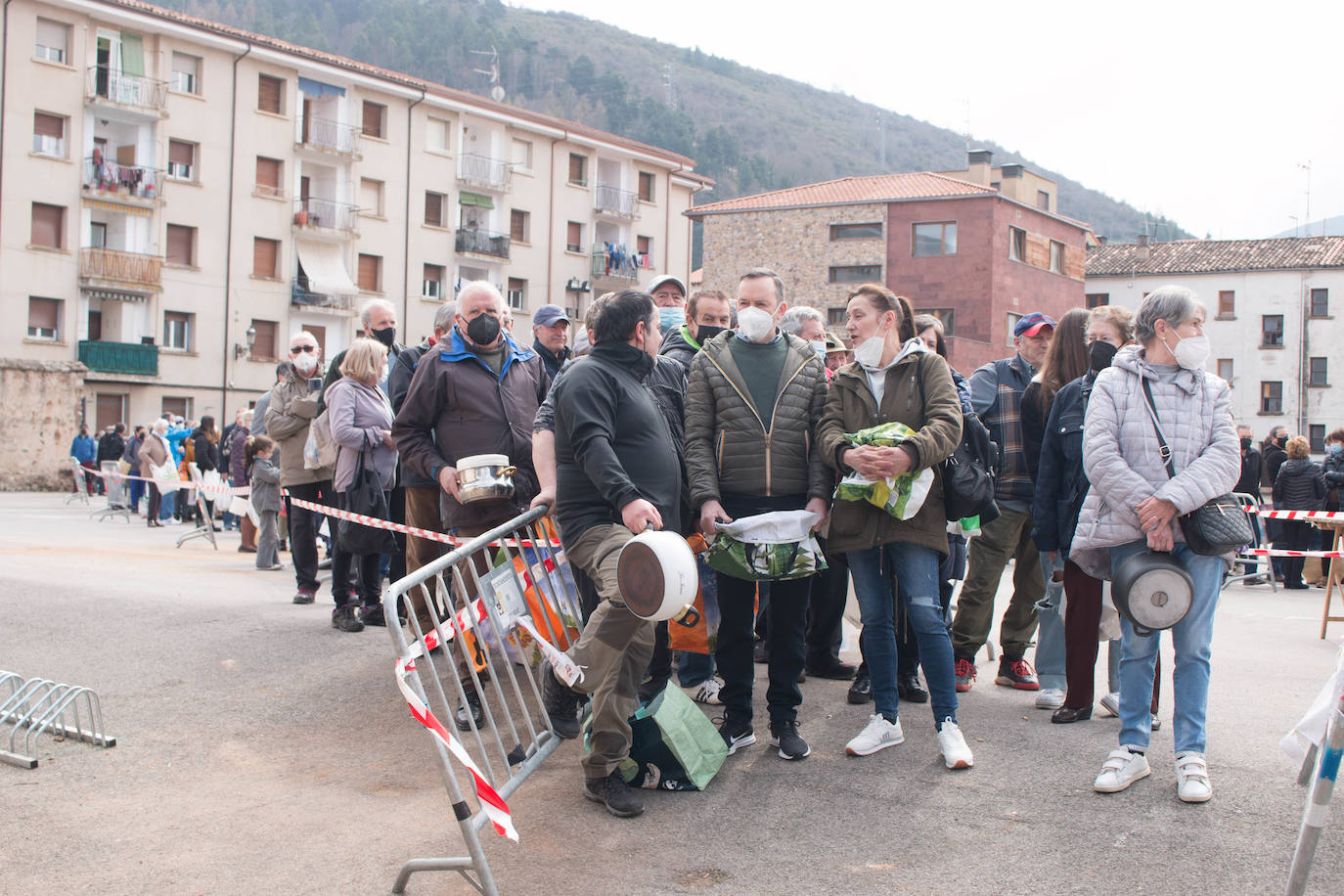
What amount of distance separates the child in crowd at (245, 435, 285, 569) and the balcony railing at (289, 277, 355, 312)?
33.2 metres

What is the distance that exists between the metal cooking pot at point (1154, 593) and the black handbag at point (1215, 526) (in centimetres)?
13

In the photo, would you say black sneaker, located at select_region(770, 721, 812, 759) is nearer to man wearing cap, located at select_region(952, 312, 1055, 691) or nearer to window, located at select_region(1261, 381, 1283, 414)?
man wearing cap, located at select_region(952, 312, 1055, 691)

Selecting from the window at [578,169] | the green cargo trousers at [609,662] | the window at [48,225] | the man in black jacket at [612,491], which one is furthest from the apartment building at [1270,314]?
the green cargo trousers at [609,662]

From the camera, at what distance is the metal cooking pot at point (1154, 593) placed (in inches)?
178

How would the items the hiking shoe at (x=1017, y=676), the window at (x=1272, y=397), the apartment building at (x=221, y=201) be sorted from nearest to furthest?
the hiking shoe at (x=1017, y=676), the apartment building at (x=221, y=201), the window at (x=1272, y=397)

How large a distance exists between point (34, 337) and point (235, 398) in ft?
22.5

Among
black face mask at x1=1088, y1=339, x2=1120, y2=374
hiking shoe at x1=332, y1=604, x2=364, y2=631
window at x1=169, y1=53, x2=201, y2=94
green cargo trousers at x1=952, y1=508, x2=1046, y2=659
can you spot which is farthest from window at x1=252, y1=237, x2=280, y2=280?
black face mask at x1=1088, y1=339, x2=1120, y2=374

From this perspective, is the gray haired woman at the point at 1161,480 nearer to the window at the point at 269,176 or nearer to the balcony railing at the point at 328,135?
the window at the point at 269,176

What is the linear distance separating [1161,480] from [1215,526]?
280 millimetres

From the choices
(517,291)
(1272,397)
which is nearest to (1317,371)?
(1272,397)

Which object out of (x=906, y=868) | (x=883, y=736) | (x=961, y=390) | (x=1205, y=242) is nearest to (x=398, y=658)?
(x=906, y=868)

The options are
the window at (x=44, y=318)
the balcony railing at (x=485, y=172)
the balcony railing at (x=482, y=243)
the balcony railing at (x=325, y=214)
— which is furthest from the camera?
the balcony railing at (x=485, y=172)

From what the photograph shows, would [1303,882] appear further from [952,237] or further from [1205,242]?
[1205,242]

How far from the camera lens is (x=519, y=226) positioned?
52688mm
